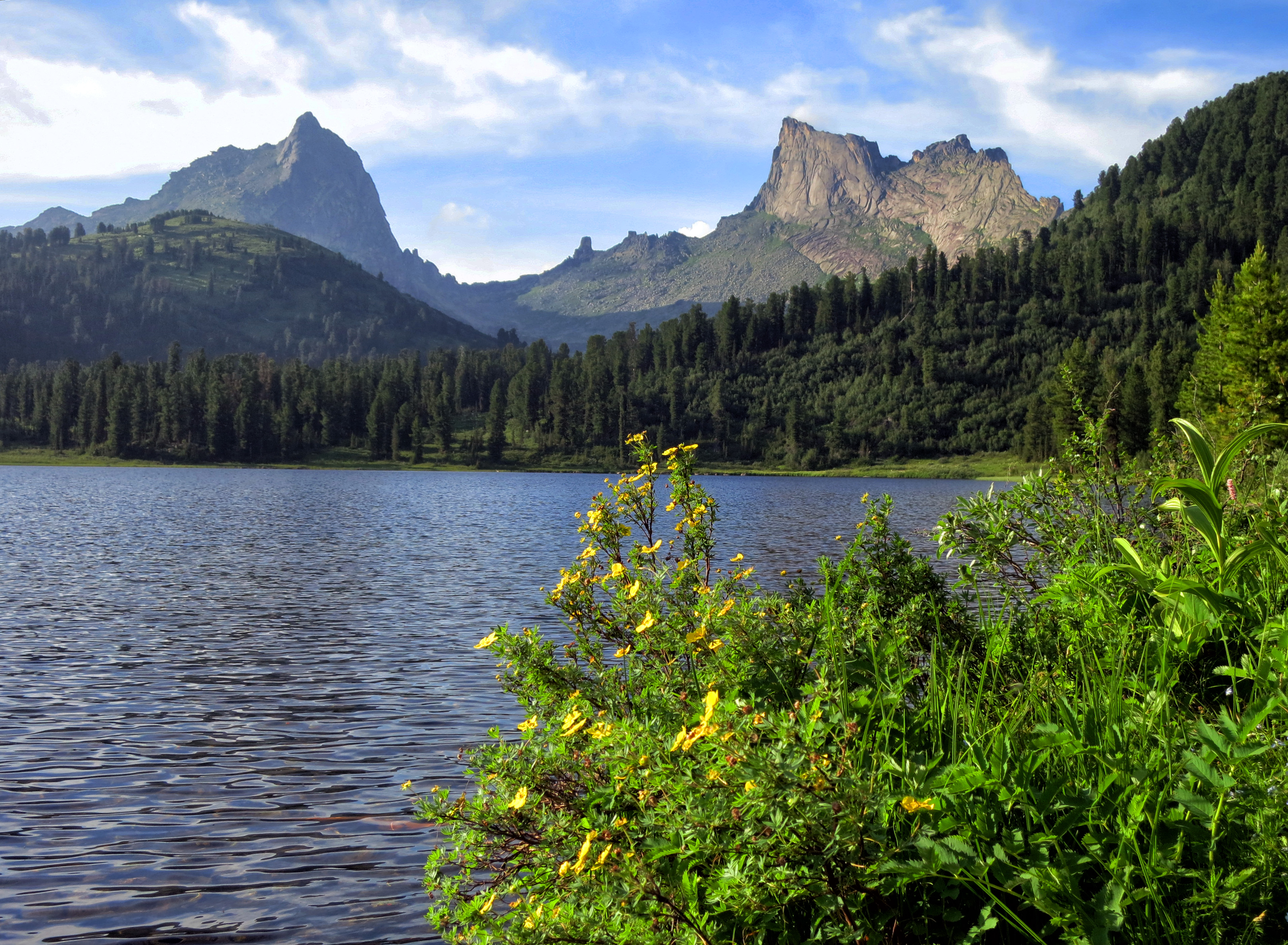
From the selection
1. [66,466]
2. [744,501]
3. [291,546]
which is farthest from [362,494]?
[66,466]

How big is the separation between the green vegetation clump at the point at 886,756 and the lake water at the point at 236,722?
311 centimetres

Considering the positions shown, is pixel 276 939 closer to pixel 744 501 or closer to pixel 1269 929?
pixel 1269 929

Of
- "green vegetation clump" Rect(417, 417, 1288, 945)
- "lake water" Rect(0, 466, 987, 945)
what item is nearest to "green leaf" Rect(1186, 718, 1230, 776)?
"green vegetation clump" Rect(417, 417, 1288, 945)

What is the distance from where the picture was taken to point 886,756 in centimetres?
445

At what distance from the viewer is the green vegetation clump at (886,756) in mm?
3896

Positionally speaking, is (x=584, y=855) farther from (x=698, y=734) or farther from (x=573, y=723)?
(x=573, y=723)

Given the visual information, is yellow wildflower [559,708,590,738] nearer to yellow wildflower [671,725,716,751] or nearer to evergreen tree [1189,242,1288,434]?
yellow wildflower [671,725,716,751]

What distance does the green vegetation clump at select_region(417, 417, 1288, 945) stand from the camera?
12.8 ft

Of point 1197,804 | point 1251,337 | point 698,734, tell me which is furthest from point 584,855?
point 1251,337

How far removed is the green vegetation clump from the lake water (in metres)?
3.11

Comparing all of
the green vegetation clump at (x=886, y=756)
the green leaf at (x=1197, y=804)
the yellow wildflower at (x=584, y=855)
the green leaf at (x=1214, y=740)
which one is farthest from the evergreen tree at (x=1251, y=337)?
the yellow wildflower at (x=584, y=855)

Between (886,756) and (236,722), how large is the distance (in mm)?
14832

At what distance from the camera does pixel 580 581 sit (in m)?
7.35

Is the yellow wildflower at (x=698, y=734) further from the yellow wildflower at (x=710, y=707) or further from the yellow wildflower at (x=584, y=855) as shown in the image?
the yellow wildflower at (x=584, y=855)
